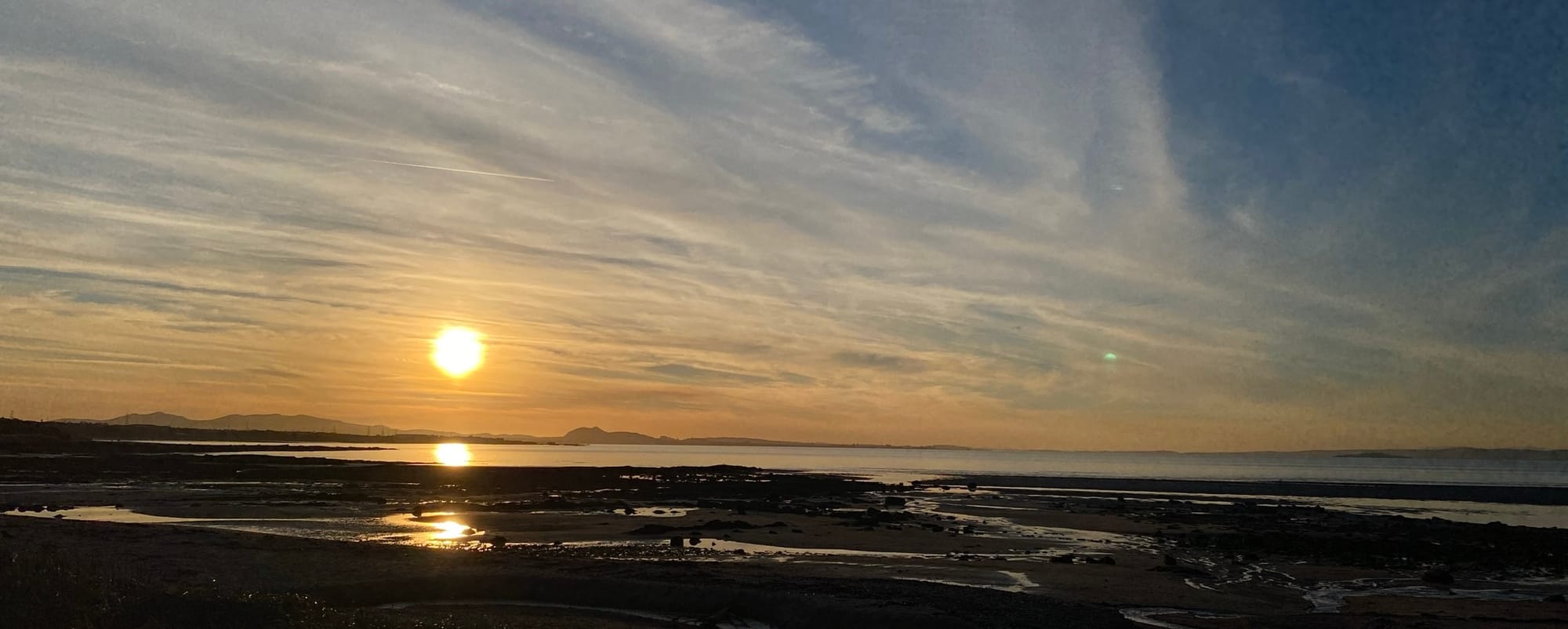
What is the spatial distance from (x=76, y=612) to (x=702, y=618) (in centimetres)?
1057

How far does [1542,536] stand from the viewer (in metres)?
42.9

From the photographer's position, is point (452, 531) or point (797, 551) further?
point (452, 531)

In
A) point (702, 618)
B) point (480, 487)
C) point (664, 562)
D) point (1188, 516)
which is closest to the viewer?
point (702, 618)

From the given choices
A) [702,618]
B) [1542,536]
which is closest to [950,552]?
[702,618]

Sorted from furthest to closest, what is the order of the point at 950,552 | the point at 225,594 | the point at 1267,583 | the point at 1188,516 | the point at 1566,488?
the point at 1566,488, the point at 1188,516, the point at 950,552, the point at 1267,583, the point at 225,594

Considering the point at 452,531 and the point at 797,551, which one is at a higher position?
the point at 797,551

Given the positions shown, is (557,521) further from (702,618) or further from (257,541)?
(702,618)

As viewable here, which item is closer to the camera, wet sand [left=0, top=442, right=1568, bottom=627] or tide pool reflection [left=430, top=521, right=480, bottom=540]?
wet sand [left=0, top=442, right=1568, bottom=627]

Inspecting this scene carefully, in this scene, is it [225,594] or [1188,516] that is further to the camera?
[1188,516]

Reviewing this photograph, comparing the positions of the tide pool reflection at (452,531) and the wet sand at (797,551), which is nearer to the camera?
the wet sand at (797,551)

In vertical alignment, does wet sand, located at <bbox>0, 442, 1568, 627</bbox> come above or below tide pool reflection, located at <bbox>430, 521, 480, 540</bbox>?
above

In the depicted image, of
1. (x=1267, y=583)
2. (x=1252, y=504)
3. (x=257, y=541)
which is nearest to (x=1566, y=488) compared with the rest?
(x=1252, y=504)

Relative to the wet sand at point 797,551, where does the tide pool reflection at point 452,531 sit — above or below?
below

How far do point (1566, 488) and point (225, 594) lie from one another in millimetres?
116114
